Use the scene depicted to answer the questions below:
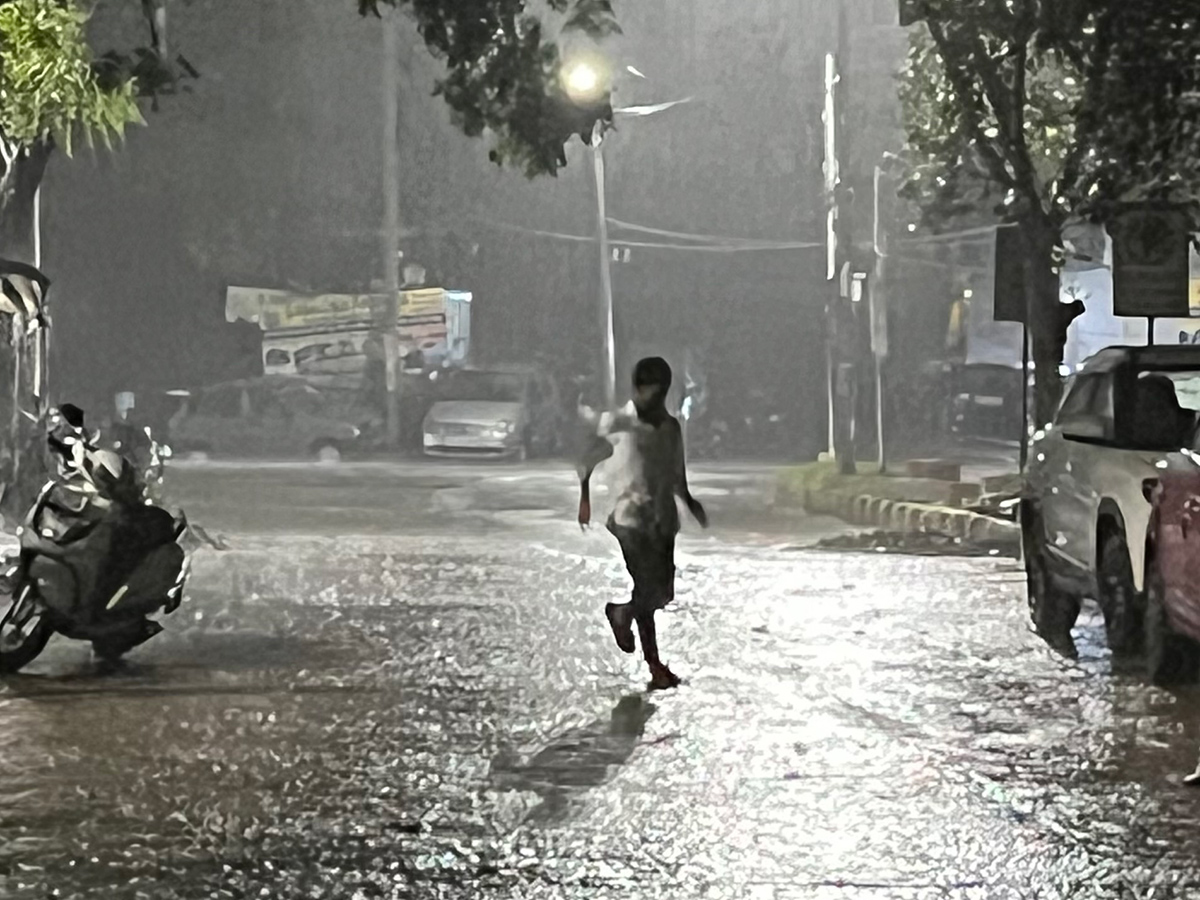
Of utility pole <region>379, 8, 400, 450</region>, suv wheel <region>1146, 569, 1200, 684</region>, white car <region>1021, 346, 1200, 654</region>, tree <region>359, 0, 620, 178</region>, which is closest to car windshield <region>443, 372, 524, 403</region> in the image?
utility pole <region>379, 8, 400, 450</region>

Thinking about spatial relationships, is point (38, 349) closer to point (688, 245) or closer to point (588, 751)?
point (688, 245)

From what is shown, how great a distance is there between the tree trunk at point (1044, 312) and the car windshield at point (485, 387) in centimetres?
443

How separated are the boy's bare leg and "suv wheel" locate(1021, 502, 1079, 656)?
2497 millimetres

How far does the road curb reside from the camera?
497 inches

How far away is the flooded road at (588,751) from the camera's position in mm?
4719

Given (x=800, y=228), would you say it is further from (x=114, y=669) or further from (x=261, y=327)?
(x=114, y=669)

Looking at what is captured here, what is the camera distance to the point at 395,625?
352 inches

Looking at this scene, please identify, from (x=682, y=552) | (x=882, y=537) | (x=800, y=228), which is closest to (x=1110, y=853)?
(x=682, y=552)

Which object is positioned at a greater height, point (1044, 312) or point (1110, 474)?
point (1044, 312)

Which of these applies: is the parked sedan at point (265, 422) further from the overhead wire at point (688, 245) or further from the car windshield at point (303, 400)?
the overhead wire at point (688, 245)

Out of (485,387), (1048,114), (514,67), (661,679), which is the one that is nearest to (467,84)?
(514,67)

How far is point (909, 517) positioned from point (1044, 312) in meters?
2.66

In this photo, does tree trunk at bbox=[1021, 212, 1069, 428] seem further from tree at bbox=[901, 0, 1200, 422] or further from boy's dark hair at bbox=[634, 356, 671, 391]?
boy's dark hair at bbox=[634, 356, 671, 391]

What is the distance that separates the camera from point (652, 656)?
7.13 meters
